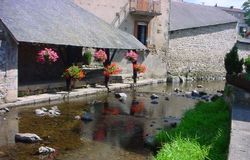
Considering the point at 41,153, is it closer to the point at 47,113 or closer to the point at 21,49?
the point at 47,113

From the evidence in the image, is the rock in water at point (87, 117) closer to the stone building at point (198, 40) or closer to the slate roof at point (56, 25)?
the slate roof at point (56, 25)

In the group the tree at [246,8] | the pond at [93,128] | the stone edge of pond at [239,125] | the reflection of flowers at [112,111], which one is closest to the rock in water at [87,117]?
the pond at [93,128]

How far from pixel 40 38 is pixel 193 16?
2168 cm

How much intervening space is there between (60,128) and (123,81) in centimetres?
1236

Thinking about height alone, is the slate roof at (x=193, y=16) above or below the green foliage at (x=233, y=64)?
above

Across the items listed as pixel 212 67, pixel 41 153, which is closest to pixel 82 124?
pixel 41 153

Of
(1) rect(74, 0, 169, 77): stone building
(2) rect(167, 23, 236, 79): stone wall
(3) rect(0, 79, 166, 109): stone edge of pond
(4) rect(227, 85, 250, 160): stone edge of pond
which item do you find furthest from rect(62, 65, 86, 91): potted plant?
(2) rect(167, 23, 236, 79): stone wall

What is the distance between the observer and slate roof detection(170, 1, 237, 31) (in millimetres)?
31266

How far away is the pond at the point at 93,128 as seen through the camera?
8.15 meters

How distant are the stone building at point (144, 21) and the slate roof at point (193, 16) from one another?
140 centimetres

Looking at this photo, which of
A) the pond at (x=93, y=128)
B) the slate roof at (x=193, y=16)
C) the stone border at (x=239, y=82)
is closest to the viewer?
the pond at (x=93, y=128)

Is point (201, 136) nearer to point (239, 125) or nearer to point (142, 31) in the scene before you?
point (239, 125)

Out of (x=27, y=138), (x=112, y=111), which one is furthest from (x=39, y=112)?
(x=27, y=138)

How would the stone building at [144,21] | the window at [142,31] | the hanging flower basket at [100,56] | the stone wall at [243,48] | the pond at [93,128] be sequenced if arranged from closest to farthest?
1. the pond at [93,128]
2. the hanging flower basket at [100,56]
3. the stone building at [144,21]
4. the window at [142,31]
5. the stone wall at [243,48]
